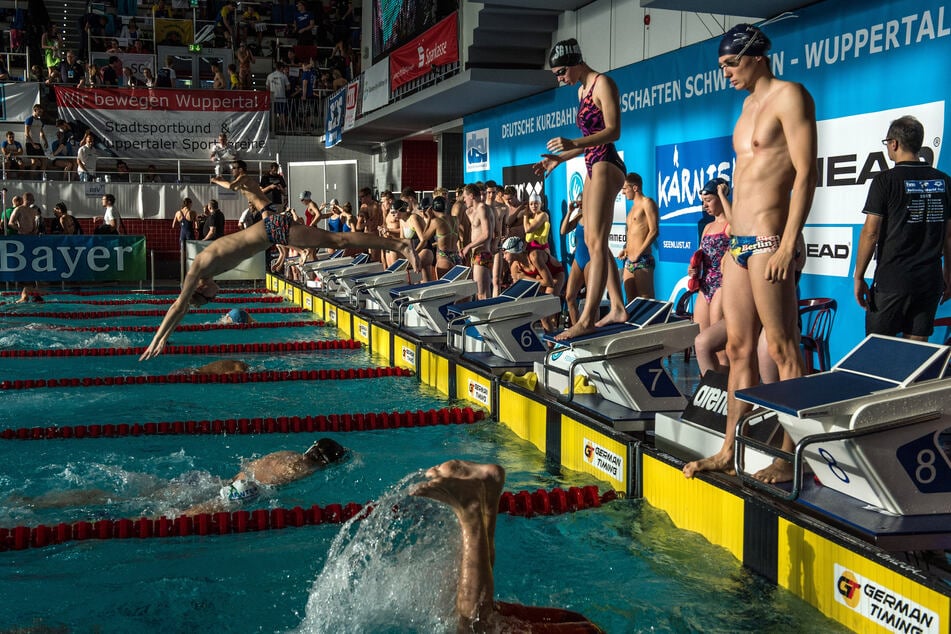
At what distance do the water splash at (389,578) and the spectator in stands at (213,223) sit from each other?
12969mm

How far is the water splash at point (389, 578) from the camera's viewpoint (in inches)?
109

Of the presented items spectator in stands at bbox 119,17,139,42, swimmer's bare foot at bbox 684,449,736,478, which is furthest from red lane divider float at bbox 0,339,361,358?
spectator in stands at bbox 119,17,139,42

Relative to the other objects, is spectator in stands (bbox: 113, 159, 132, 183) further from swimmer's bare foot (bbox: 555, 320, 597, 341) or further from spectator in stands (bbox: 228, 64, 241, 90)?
swimmer's bare foot (bbox: 555, 320, 597, 341)

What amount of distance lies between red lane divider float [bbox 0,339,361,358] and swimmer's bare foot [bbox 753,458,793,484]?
20.6 feet

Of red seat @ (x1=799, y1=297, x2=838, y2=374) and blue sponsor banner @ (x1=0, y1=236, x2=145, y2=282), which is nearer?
red seat @ (x1=799, y1=297, x2=838, y2=374)

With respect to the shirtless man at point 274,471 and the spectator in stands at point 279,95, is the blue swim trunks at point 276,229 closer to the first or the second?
the shirtless man at point 274,471

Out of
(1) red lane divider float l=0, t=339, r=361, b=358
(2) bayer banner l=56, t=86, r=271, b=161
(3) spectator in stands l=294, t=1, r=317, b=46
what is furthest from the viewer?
(3) spectator in stands l=294, t=1, r=317, b=46

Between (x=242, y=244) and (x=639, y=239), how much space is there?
307cm

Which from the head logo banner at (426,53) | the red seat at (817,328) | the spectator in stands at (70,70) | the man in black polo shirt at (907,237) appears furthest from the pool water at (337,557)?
the spectator in stands at (70,70)

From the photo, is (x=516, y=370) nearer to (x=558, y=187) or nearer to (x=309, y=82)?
(x=558, y=187)

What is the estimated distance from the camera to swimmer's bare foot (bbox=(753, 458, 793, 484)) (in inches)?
125

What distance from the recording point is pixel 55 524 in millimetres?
3799

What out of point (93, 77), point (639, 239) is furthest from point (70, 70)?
point (639, 239)

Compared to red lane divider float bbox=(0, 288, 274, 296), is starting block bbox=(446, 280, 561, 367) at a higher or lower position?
higher
